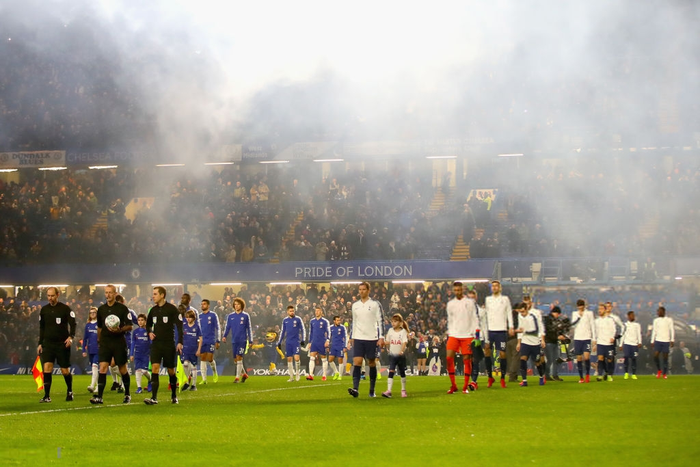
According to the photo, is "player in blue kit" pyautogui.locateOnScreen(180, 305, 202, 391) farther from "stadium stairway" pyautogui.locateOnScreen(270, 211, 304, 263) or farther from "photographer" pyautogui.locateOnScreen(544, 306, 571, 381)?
"stadium stairway" pyautogui.locateOnScreen(270, 211, 304, 263)

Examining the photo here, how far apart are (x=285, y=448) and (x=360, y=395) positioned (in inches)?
306

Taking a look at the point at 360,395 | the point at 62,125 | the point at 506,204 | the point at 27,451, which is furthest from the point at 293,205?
the point at 27,451

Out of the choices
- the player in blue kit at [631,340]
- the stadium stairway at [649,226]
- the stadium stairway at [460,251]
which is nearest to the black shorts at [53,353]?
the player in blue kit at [631,340]

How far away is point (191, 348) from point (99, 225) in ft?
63.9

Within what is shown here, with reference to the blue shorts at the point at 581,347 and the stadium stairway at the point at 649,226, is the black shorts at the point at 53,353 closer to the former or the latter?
the blue shorts at the point at 581,347

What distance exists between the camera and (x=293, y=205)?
3828cm

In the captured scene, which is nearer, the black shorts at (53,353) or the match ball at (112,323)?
the match ball at (112,323)

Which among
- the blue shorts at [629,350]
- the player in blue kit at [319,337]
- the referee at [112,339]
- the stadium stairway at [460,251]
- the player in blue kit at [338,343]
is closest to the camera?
the referee at [112,339]

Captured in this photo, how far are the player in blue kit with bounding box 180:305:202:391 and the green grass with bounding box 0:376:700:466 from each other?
406 cm

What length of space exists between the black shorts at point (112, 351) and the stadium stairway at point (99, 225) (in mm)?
24118

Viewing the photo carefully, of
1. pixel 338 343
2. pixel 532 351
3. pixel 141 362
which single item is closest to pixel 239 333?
pixel 338 343

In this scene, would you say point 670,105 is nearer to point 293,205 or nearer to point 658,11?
point 658,11

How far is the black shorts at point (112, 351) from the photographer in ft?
50.0

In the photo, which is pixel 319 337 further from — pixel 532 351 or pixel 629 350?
pixel 629 350
